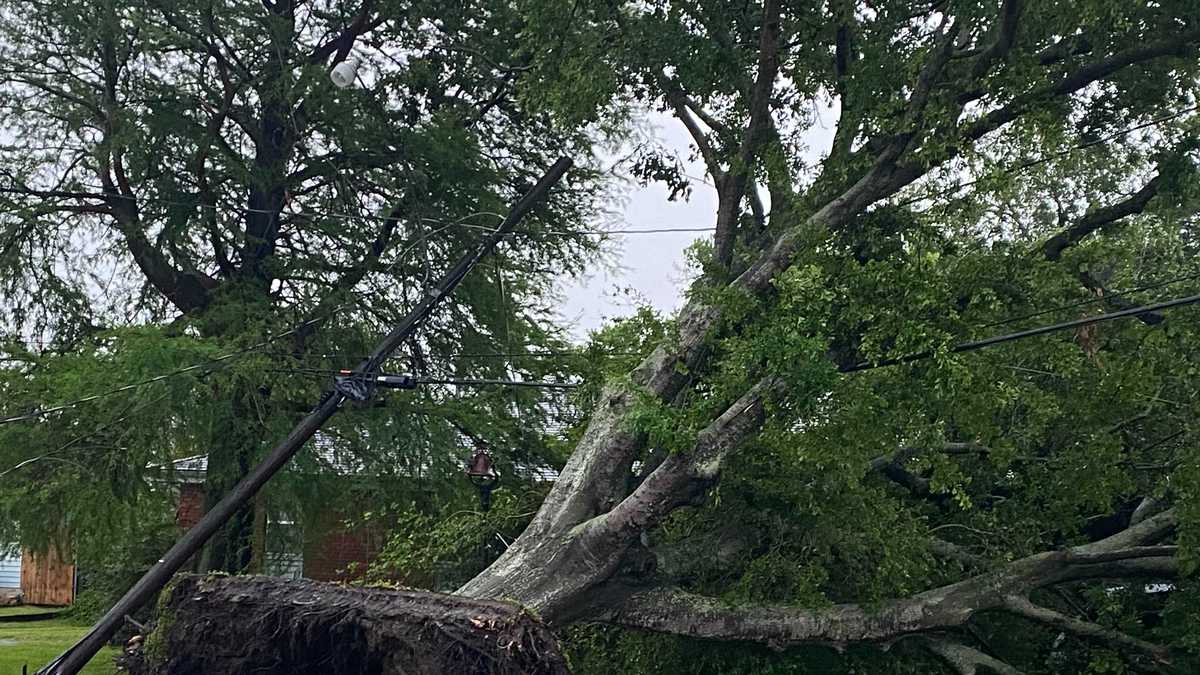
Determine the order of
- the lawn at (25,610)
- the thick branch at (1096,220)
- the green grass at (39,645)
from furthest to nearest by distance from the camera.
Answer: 1. the lawn at (25,610)
2. the green grass at (39,645)
3. the thick branch at (1096,220)

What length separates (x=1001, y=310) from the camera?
10.4 m

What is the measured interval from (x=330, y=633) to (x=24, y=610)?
21.0 metres

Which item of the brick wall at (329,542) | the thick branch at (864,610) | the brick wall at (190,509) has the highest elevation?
the brick wall at (190,509)

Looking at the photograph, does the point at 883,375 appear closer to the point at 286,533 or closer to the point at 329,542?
the point at 286,533

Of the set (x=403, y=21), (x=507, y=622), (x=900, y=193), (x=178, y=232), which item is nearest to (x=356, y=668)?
(x=507, y=622)

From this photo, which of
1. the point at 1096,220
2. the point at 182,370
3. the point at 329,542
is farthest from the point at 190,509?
the point at 1096,220

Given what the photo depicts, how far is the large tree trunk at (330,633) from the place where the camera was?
730 cm

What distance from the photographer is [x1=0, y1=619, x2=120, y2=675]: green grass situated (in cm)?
1692

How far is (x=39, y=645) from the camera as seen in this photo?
63.8ft

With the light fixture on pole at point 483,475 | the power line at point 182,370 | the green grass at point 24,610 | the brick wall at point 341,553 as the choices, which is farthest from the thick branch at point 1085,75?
the green grass at point 24,610

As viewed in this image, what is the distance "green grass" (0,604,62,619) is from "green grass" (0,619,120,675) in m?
0.84

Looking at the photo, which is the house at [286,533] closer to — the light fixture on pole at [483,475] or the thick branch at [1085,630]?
the light fixture on pole at [483,475]

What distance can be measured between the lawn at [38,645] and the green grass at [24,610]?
0.81m

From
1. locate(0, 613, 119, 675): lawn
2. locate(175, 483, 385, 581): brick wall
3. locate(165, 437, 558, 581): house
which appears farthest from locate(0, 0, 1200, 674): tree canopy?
locate(0, 613, 119, 675): lawn
